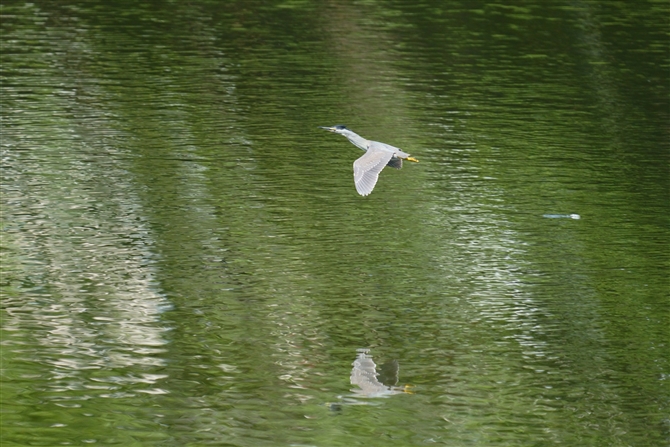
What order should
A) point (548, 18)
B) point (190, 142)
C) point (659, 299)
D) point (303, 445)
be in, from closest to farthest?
point (303, 445), point (659, 299), point (190, 142), point (548, 18)

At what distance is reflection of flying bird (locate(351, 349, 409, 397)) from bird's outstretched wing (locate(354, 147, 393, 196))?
1.87 metres

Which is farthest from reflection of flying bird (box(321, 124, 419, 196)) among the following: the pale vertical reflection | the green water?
the pale vertical reflection

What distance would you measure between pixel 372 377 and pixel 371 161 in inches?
114

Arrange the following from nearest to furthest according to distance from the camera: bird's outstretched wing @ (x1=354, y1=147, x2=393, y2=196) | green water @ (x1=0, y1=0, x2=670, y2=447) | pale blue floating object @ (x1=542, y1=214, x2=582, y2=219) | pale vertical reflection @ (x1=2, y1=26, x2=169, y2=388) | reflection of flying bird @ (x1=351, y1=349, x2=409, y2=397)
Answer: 1. green water @ (x1=0, y1=0, x2=670, y2=447)
2. reflection of flying bird @ (x1=351, y1=349, x2=409, y2=397)
3. pale vertical reflection @ (x1=2, y1=26, x2=169, y2=388)
4. bird's outstretched wing @ (x1=354, y1=147, x2=393, y2=196)
5. pale blue floating object @ (x1=542, y1=214, x2=582, y2=219)

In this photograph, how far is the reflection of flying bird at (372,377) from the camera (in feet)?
41.8

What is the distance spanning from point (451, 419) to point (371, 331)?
2162 millimetres

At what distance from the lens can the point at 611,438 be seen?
38.9 ft

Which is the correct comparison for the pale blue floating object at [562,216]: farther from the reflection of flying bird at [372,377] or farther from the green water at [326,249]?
the reflection of flying bird at [372,377]

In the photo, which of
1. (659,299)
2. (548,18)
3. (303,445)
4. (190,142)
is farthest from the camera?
(548,18)

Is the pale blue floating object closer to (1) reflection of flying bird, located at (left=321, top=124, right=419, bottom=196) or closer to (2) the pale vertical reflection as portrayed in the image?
(1) reflection of flying bird, located at (left=321, top=124, right=419, bottom=196)

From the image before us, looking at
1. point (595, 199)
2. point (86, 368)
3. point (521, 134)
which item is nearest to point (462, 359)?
point (86, 368)

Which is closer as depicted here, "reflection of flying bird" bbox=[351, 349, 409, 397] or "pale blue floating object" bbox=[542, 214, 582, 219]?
"reflection of flying bird" bbox=[351, 349, 409, 397]

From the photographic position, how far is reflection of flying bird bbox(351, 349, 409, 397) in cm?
1273

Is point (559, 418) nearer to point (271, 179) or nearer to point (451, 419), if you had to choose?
point (451, 419)
